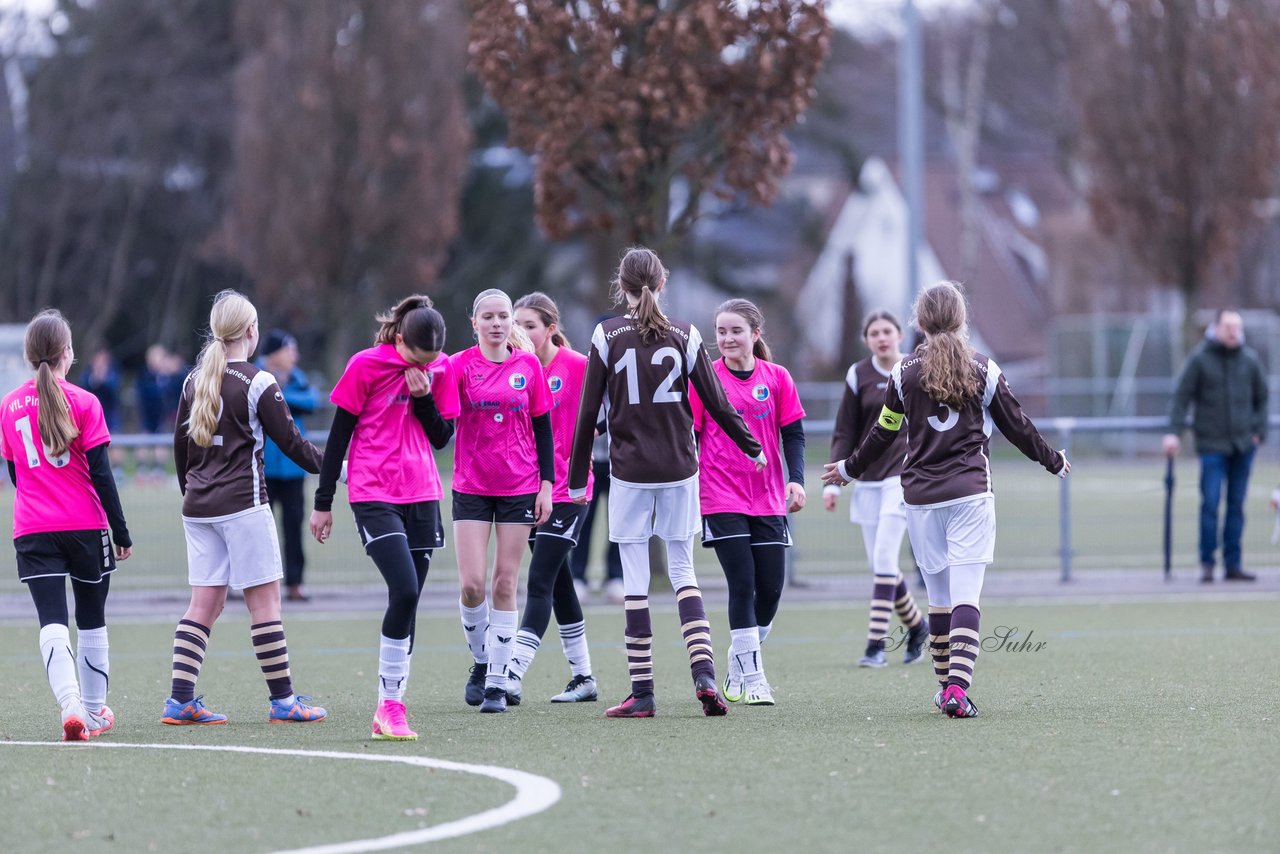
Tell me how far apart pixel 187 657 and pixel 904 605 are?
13.5ft

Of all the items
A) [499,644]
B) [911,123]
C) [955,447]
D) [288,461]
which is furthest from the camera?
[911,123]

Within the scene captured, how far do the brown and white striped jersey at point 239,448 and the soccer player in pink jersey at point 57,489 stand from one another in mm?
369

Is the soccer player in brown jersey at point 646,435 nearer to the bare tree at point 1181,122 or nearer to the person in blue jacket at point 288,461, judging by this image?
the person in blue jacket at point 288,461

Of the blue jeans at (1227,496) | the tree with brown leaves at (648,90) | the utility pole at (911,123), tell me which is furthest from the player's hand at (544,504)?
the utility pole at (911,123)

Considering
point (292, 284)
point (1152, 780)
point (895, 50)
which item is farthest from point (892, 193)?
point (1152, 780)

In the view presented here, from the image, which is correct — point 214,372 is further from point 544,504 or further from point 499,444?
point 544,504

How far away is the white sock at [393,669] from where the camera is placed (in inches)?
304

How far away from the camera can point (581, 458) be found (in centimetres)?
835

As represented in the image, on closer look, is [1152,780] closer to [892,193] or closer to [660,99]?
[660,99]

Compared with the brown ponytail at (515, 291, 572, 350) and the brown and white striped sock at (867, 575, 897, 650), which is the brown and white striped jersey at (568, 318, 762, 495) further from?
the brown and white striped sock at (867, 575, 897, 650)

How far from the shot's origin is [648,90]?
46.1 ft

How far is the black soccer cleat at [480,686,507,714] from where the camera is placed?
338 inches

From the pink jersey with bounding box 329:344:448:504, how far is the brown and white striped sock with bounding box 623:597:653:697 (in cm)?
107

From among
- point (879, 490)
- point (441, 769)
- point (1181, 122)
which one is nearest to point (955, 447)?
point (879, 490)
